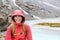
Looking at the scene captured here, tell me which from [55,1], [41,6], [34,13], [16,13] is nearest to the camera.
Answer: [16,13]

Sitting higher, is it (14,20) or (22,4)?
(14,20)

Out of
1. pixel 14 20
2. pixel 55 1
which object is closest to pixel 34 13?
pixel 55 1

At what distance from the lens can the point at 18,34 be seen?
5.67m

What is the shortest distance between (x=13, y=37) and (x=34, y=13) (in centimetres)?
5935

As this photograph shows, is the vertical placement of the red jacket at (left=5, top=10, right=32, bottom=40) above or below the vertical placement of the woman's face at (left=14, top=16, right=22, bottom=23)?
below

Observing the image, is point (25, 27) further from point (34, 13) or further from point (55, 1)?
point (55, 1)

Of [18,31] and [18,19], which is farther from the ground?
[18,19]

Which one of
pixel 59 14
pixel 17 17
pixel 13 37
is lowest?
pixel 59 14

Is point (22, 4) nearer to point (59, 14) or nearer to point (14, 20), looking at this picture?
point (59, 14)

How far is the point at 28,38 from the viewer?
5609mm

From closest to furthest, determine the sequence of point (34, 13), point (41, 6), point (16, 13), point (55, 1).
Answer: point (16, 13)
point (34, 13)
point (41, 6)
point (55, 1)

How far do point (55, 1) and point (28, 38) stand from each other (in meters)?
71.5

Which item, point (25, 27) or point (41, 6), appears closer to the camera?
point (25, 27)

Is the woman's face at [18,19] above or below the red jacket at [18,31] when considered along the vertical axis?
above
